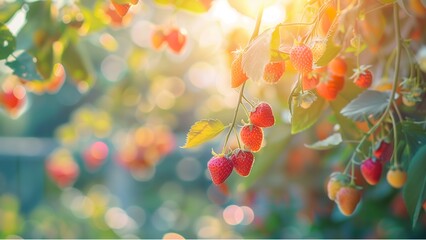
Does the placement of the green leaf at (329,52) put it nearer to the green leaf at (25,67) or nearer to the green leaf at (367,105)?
the green leaf at (367,105)

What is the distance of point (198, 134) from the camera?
2.58 feet

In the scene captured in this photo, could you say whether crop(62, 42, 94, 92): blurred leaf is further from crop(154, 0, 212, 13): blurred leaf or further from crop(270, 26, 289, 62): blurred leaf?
crop(270, 26, 289, 62): blurred leaf

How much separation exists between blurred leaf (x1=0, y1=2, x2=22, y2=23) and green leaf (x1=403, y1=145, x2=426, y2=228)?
2.36 ft

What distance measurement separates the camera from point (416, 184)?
0.94 m

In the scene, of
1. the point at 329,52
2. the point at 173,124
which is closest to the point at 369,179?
the point at 329,52

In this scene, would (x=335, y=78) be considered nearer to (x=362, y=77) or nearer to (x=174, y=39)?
(x=362, y=77)

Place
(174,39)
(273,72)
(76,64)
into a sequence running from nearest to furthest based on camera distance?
(273,72)
(76,64)
(174,39)

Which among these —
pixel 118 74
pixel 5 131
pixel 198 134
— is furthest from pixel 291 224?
pixel 5 131

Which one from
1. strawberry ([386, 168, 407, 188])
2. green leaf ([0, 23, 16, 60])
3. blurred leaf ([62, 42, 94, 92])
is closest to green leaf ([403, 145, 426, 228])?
strawberry ([386, 168, 407, 188])

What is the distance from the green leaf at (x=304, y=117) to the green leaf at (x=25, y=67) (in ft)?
1.46

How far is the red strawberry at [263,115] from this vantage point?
788 mm

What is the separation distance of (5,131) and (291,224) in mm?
8015

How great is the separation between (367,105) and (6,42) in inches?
20.9

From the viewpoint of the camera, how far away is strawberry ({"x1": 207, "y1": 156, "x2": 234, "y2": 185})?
0.81 metres
